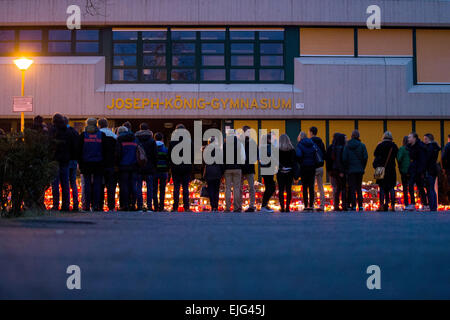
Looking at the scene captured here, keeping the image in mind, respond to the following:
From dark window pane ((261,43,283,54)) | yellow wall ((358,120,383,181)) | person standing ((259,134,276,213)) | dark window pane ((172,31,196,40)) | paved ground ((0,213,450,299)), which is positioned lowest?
paved ground ((0,213,450,299))

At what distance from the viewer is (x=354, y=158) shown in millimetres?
13766

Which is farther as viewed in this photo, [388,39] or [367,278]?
[388,39]

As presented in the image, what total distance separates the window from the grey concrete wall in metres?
0.66

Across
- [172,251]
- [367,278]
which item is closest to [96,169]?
[172,251]

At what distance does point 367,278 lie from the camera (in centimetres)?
347

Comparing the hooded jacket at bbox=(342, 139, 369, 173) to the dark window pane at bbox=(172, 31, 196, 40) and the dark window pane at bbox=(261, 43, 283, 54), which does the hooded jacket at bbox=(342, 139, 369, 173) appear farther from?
the dark window pane at bbox=(172, 31, 196, 40)

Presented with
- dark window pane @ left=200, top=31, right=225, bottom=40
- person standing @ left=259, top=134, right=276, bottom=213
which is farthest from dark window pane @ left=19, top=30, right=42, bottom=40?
person standing @ left=259, top=134, right=276, bottom=213

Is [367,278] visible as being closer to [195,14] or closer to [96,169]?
[96,169]

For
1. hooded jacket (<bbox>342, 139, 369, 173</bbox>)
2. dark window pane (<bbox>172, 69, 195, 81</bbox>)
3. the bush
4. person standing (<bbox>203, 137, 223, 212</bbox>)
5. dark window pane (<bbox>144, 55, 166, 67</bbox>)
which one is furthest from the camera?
dark window pane (<bbox>144, 55, 166, 67</bbox>)

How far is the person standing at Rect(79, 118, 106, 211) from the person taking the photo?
12.1 metres

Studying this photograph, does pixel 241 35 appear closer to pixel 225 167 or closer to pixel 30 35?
pixel 30 35

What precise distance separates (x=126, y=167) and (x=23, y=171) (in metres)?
3.81
